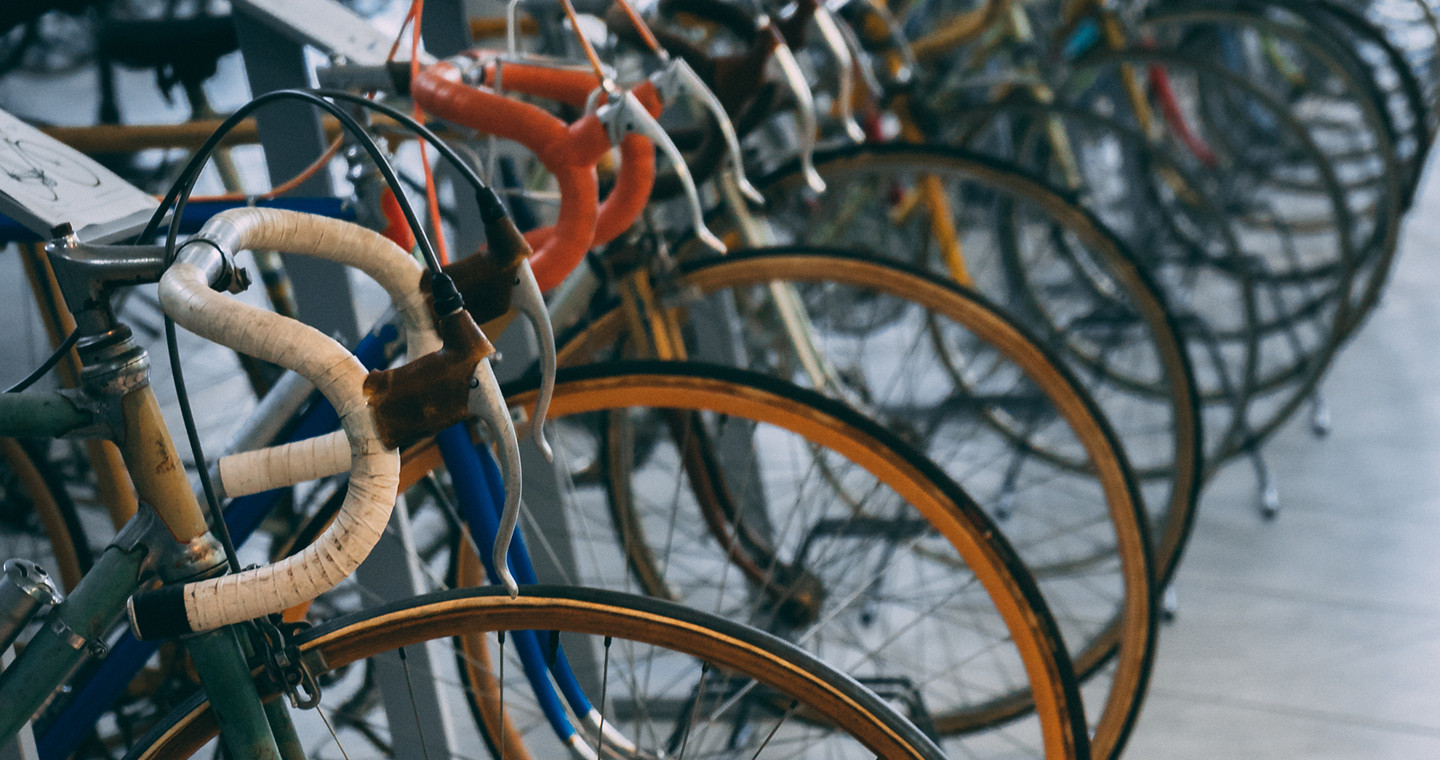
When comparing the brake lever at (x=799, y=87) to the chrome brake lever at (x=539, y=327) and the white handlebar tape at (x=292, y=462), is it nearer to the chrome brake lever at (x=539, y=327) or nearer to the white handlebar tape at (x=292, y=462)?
the chrome brake lever at (x=539, y=327)

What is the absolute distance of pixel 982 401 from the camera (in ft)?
6.93

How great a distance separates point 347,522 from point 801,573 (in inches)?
38.0

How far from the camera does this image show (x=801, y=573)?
62.5 inches

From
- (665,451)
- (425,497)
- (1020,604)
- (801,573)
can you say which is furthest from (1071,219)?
(665,451)

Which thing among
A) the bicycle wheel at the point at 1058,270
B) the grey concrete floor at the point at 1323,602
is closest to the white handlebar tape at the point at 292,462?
the bicycle wheel at the point at 1058,270

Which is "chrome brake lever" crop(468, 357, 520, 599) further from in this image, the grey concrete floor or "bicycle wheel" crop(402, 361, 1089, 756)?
the grey concrete floor

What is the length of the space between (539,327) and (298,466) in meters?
0.19

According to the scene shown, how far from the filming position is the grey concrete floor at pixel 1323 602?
1.83m

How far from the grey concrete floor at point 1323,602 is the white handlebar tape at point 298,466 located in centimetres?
147

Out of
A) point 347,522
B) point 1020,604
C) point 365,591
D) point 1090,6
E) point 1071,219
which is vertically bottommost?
point 347,522

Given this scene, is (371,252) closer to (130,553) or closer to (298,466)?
(298,466)

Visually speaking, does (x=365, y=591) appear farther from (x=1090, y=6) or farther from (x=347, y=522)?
(x=1090, y=6)

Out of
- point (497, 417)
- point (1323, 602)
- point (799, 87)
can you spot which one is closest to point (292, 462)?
point (497, 417)

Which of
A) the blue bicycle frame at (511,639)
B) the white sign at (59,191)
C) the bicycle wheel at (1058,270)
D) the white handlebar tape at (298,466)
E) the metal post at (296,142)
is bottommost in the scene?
the white handlebar tape at (298,466)
